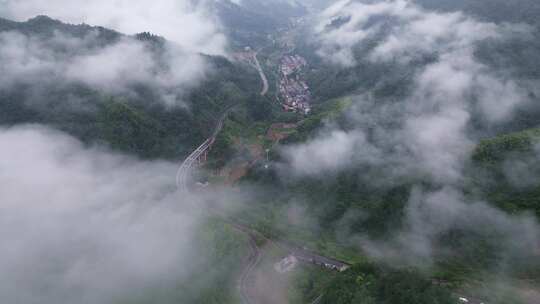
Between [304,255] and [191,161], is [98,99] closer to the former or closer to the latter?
[191,161]

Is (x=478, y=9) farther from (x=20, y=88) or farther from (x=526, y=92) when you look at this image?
(x=20, y=88)

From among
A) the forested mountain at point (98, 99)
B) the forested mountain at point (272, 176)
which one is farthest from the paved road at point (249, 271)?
the forested mountain at point (98, 99)

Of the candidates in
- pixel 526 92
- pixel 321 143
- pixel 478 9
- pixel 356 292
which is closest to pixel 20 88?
pixel 321 143

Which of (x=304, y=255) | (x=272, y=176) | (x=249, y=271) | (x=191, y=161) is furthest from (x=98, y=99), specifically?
(x=304, y=255)

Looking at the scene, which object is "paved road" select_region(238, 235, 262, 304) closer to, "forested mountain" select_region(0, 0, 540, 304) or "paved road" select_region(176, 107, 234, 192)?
"forested mountain" select_region(0, 0, 540, 304)

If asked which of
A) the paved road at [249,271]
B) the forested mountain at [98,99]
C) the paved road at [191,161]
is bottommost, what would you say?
the paved road at [249,271]

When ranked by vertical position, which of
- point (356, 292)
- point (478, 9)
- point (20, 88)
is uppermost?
point (478, 9)

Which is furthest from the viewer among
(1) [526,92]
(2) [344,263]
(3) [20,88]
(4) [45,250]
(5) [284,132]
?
(5) [284,132]

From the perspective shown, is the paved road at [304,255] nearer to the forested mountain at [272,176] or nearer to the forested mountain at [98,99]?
the forested mountain at [272,176]

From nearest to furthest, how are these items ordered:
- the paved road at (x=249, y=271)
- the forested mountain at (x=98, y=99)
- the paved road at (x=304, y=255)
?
the paved road at (x=249, y=271) → the paved road at (x=304, y=255) → the forested mountain at (x=98, y=99)

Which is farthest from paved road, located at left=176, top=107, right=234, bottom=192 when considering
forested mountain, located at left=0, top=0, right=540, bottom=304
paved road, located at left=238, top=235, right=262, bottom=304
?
paved road, located at left=238, top=235, right=262, bottom=304

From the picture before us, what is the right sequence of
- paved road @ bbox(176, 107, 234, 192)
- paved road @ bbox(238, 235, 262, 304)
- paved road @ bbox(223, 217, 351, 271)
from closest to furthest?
paved road @ bbox(238, 235, 262, 304) → paved road @ bbox(223, 217, 351, 271) → paved road @ bbox(176, 107, 234, 192)
